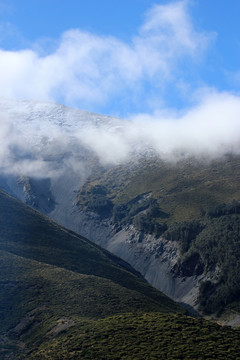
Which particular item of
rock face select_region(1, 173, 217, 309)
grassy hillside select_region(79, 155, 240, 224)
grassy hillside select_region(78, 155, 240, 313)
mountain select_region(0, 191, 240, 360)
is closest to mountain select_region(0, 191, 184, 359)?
mountain select_region(0, 191, 240, 360)

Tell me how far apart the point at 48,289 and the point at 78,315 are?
1079cm

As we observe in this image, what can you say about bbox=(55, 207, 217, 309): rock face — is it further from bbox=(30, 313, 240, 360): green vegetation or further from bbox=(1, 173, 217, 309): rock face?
bbox=(30, 313, 240, 360): green vegetation

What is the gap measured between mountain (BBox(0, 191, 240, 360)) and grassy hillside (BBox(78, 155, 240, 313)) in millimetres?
31667

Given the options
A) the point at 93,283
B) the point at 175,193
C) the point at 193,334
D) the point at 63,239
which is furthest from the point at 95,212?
the point at 193,334

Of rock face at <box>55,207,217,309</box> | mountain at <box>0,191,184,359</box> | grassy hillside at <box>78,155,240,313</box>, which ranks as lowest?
mountain at <box>0,191,184,359</box>

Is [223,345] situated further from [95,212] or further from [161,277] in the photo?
[95,212]

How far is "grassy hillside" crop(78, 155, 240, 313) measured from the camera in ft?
364

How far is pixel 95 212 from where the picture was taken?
194m

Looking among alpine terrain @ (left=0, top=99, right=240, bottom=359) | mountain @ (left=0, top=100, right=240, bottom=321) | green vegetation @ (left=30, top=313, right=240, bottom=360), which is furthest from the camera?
mountain @ (left=0, top=100, right=240, bottom=321)

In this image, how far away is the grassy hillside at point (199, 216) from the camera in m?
111

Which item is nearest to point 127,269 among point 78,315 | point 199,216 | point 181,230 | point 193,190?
point 181,230

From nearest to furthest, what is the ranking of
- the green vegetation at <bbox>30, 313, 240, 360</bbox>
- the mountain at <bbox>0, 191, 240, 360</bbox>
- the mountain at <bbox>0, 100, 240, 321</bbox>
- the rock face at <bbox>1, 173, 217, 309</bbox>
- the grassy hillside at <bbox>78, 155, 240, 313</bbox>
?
the green vegetation at <bbox>30, 313, 240, 360</bbox> < the mountain at <bbox>0, 191, 240, 360</bbox> < the grassy hillside at <bbox>78, 155, 240, 313</bbox> < the mountain at <bbox>0, 100, 240, 321</bbox> < the rock face at <bbox>1, 173, 217, 309</bbox>

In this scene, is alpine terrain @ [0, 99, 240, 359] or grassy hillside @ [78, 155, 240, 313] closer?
alpine terrain @ [0, 99, 240, 359]

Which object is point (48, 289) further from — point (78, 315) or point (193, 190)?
point (193, 190)
